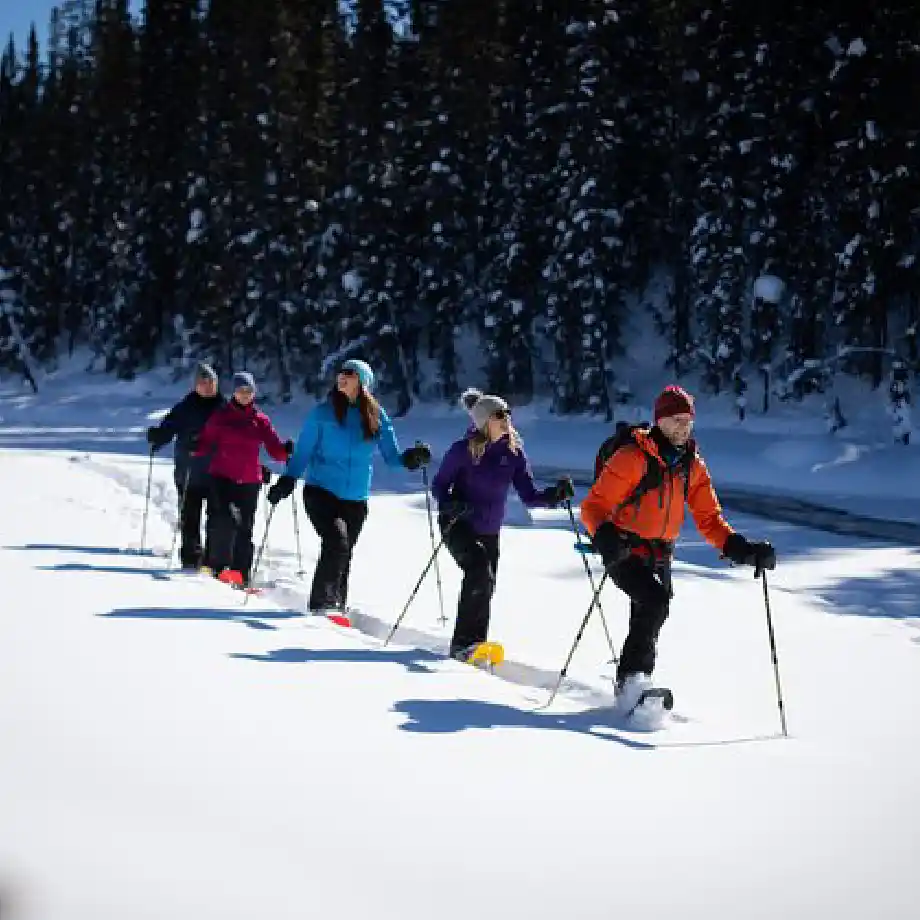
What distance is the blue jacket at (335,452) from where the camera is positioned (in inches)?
341

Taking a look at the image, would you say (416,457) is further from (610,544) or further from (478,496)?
(610,544)

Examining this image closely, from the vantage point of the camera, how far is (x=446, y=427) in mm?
34312

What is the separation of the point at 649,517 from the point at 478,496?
1730 mm

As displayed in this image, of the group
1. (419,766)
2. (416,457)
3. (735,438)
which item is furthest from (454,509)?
(735,438)

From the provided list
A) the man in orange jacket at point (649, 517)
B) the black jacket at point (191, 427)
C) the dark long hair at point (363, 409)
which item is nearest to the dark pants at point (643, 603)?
the man in orange jacket at point (649, 517)

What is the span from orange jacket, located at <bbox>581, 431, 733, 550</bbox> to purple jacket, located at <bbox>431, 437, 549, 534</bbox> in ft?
4.78

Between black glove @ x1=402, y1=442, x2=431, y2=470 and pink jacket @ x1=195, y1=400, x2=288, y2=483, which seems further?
pink jacket @ x1=195, y1=400, x2=288, y2=483

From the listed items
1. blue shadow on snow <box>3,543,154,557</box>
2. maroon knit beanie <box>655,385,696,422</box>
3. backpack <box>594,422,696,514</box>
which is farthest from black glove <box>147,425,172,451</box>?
maroon knit beanie <box>655,385,696,422</box>

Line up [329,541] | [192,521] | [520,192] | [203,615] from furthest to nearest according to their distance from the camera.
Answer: [520,192], [192,521], [329,541], [203,615]

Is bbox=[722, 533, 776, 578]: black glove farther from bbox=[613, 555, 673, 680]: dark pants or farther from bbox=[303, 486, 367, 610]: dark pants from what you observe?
bbox=[303, 486, 367, 610]: dark pants

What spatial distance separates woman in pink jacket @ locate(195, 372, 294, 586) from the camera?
404 inches

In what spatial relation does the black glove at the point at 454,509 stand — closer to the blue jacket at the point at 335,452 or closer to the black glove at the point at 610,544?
the blue jacket at the point at 335,452

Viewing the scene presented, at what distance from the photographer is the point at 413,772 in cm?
452

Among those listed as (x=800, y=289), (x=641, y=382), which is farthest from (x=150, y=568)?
(x=641, y=382)
